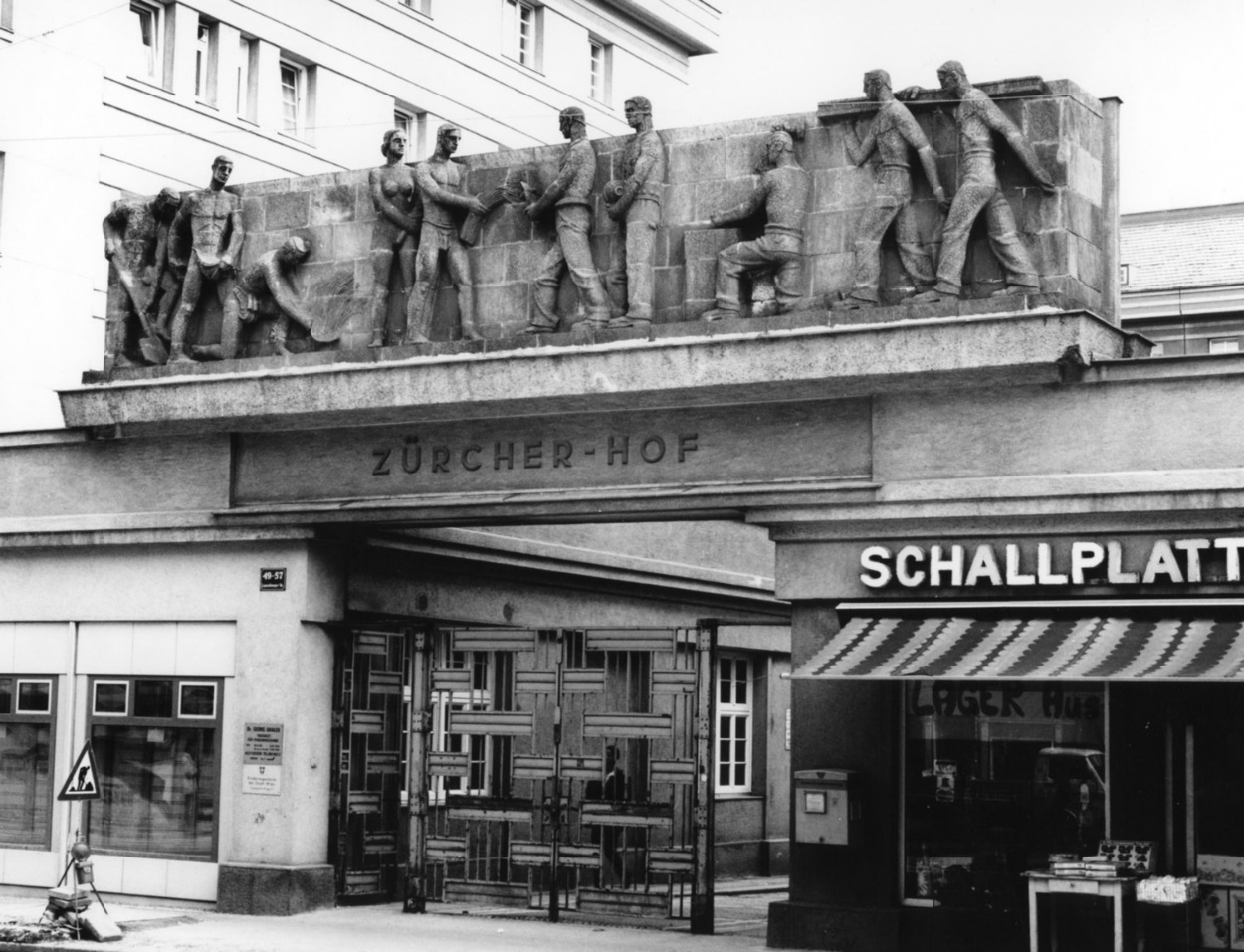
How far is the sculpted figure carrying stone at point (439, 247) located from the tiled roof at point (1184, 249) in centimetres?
3181

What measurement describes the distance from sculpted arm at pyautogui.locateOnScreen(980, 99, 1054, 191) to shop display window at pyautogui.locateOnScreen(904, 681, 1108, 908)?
13.8ft

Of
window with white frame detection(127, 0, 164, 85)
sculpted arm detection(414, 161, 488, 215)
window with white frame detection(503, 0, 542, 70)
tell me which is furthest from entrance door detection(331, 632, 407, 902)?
window with white frame detection(503, 0, 542, 70)

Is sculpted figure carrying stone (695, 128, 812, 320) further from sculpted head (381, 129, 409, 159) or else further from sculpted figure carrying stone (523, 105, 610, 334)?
sculpted head (381, 129, 409, 159)

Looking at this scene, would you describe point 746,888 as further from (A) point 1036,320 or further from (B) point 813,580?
(A) point 1036,320

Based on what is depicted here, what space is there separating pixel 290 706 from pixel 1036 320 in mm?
8589

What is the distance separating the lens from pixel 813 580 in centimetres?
1822

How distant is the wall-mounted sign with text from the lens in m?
16.4

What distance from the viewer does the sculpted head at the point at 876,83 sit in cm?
1817

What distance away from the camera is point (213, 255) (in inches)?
864

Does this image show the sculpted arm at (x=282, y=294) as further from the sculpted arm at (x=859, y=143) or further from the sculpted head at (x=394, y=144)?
the sculpted arm at (x=859, y=143)

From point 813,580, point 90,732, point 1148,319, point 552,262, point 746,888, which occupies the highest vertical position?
point 1148,319

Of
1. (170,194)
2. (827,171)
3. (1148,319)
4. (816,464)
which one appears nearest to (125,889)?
(170,194)

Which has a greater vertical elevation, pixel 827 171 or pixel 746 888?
pixel 827 171

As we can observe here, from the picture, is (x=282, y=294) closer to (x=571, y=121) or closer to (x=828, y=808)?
(x=571, y=121)
